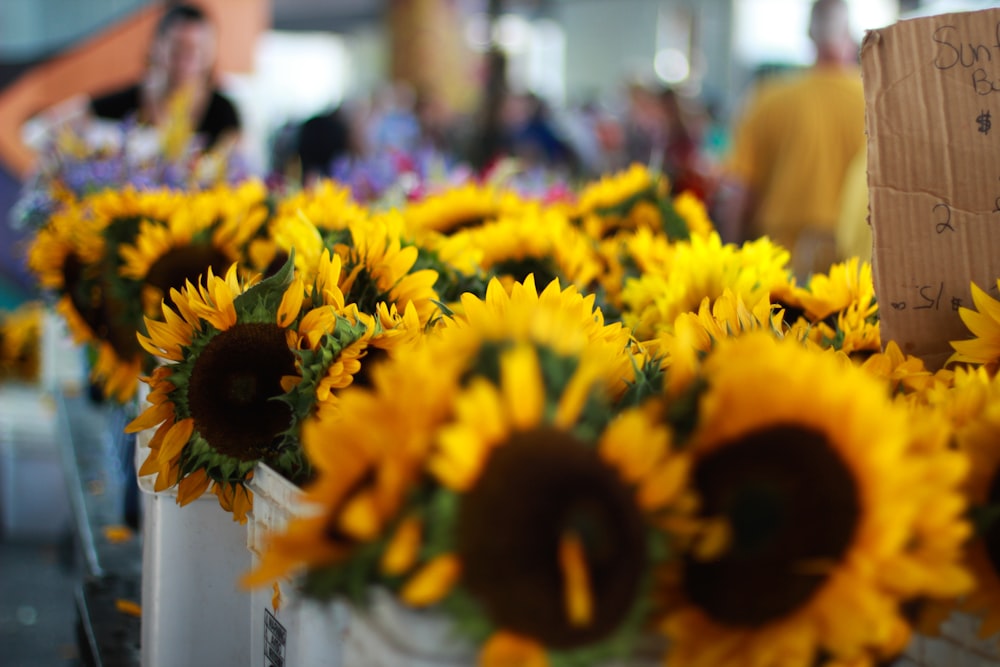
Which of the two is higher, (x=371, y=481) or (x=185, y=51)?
(x=185, y=51)

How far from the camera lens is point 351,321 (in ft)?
3.26

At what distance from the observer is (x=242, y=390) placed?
A: 3.21 feet

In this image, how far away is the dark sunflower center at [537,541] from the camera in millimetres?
569

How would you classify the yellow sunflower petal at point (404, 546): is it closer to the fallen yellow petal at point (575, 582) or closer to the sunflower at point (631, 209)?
the fallen yellow petal at point (575, 582)

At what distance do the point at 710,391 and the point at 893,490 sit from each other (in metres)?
0.11

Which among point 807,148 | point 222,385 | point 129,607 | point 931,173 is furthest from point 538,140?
point 222,385

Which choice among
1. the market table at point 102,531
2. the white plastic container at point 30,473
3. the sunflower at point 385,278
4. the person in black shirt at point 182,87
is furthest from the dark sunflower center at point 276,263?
the white plastic container at point 30,473

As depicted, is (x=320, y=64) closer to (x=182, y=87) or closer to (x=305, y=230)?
(x=182, y=87)

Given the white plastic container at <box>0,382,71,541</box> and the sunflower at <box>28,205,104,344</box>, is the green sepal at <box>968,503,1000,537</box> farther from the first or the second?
the white plastic container at <box>0,382,71,541</box>

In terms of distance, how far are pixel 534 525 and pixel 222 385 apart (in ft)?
1.62

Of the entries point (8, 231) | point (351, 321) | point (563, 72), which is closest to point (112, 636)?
point (351, 321)

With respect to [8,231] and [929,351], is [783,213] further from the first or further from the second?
[8,231]

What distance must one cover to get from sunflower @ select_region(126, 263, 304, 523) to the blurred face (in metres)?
2.53

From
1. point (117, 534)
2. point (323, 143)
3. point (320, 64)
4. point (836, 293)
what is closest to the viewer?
Answer: point (836, 293)
